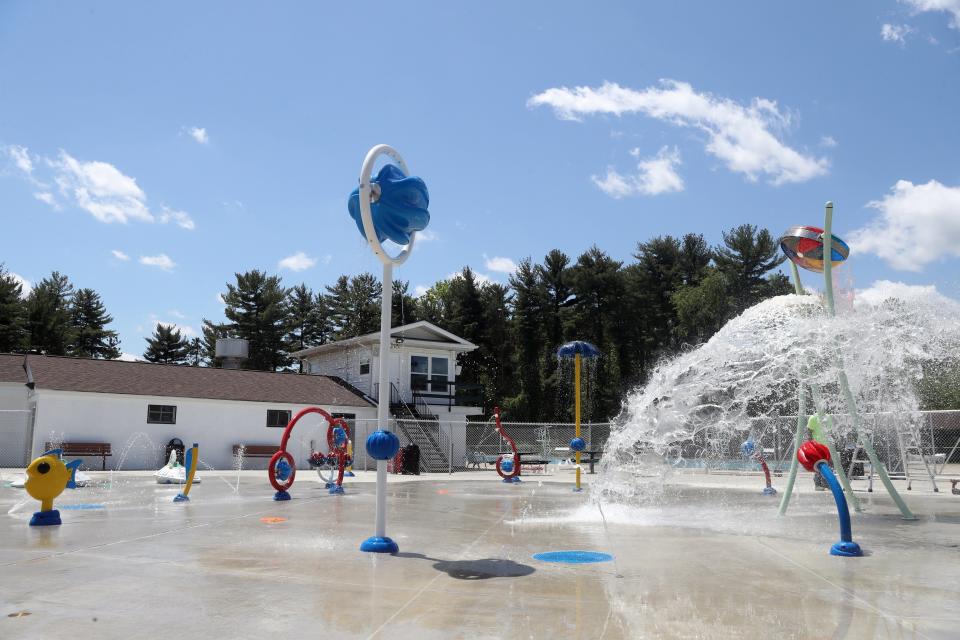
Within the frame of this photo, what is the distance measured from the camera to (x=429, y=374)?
119 feet

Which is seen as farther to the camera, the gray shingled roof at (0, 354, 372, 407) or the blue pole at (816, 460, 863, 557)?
the gray shingled roof at (0, 354, 372, 407)

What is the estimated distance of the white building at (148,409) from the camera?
27.1 meters

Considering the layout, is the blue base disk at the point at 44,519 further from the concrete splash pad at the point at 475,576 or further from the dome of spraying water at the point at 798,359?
the dome of spraying water at the point at 798,359

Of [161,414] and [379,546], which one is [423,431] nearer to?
[161,414]

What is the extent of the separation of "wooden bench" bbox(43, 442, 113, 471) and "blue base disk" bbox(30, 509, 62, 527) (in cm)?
1750

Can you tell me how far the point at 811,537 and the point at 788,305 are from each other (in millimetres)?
3864

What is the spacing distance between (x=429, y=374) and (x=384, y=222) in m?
27.9

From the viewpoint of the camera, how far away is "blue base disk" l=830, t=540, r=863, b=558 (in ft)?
27.7

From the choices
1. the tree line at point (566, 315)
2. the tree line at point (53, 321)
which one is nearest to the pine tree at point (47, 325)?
the tree line at point (53, 321)

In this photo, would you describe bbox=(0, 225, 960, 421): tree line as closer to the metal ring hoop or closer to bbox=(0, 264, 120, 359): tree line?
bbox=(0, 264, 120, 359): tree line

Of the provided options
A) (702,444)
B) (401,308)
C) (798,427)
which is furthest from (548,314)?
(798,427)

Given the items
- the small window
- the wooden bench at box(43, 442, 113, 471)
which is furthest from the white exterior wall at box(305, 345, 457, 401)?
the wooden bench at box(43, 442, 113, 471)

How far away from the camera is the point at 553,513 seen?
13.7 metres

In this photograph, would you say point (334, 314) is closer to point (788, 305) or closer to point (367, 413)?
point (367, 413)
